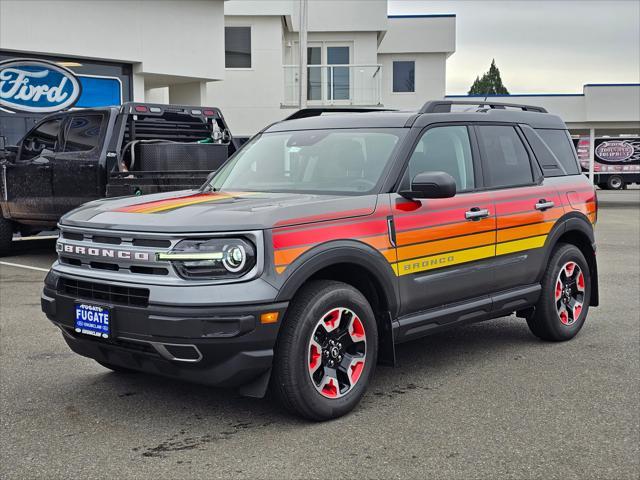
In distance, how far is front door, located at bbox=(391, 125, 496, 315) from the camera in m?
4.96

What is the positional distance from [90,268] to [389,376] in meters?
2.19

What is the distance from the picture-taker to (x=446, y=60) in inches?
1297

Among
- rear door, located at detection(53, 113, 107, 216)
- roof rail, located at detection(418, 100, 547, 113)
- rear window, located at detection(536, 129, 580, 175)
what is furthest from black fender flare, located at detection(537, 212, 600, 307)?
rear door, located at detection(53, 113, 107, 216)

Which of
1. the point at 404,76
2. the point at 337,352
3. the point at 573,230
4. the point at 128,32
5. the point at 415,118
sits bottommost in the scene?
the point at 337,352

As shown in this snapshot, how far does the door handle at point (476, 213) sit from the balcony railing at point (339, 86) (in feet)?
63.1

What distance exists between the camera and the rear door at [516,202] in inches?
226

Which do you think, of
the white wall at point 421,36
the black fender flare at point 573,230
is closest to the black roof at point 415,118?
the black fender flare at point 573,230

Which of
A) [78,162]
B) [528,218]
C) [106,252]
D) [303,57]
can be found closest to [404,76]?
→ [303,57]

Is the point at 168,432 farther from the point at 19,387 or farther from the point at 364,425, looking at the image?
the point at 19,387

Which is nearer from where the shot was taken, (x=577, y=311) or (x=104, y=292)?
(x=104, y=292)

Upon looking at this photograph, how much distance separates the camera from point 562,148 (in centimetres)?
675

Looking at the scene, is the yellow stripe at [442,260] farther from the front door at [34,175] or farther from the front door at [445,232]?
the front door at [34,175]

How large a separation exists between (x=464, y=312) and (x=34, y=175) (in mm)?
7783

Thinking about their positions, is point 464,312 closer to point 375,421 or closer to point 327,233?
point 375,421
